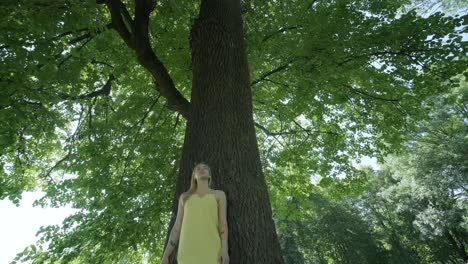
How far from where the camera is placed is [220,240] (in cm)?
250

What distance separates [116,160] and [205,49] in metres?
4.76

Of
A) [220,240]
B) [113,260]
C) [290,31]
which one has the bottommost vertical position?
[220,240]

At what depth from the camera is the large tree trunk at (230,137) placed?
102 inches

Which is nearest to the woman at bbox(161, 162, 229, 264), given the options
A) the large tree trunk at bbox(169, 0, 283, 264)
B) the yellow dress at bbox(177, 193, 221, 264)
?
the yellow dress at bbox(177, 193, 221, 264)

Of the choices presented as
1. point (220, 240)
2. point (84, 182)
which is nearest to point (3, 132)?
point (84, 182)

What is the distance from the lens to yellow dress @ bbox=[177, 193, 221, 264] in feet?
7.86

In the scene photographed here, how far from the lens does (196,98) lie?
12.6 feet

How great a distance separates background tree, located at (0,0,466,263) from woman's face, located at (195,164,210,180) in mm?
165

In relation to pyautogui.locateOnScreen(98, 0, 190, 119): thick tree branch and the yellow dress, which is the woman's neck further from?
pyautogui.locateOnScreen(98, 0, 190, 119): thick tree branch

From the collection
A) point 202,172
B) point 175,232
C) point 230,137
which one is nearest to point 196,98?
point 230,137

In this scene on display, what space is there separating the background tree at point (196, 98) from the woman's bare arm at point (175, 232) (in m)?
0.31

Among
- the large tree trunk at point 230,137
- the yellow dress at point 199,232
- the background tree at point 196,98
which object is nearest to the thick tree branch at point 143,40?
the background tree at point 196,98

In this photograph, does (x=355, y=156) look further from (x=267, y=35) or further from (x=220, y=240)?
(x=220, y=240)

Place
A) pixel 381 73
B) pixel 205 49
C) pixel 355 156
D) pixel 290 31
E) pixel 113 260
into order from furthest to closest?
pixel 355 156
pixel 290 31
pixel 113 260
pixel 381 73
pixel 205 49
